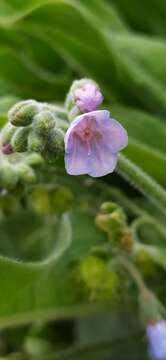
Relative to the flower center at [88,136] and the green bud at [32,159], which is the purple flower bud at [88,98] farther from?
the green bud at [32,159]

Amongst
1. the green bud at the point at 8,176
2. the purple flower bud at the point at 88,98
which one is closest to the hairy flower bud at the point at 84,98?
the purple flower bud at the point at 88,98

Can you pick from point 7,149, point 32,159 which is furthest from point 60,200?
point 7,149

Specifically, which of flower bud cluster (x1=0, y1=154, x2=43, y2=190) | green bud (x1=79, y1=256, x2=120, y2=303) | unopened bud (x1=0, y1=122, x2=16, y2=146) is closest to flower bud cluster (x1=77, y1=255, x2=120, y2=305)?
green bud (x1=79, y1=256, x2=120, y2=303)

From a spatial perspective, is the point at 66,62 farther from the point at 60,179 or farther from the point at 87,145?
the point at 87,145

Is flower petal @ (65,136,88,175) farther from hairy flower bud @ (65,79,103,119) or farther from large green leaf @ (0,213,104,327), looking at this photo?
large green leaf @ (0,213,104,327)

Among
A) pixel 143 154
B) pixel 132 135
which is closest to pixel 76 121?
pixel 143 154

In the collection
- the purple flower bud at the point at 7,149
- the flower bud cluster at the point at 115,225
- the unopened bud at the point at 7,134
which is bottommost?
the flower bud cluster at the point at 115,225

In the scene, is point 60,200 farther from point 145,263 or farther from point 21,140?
point 21,140
